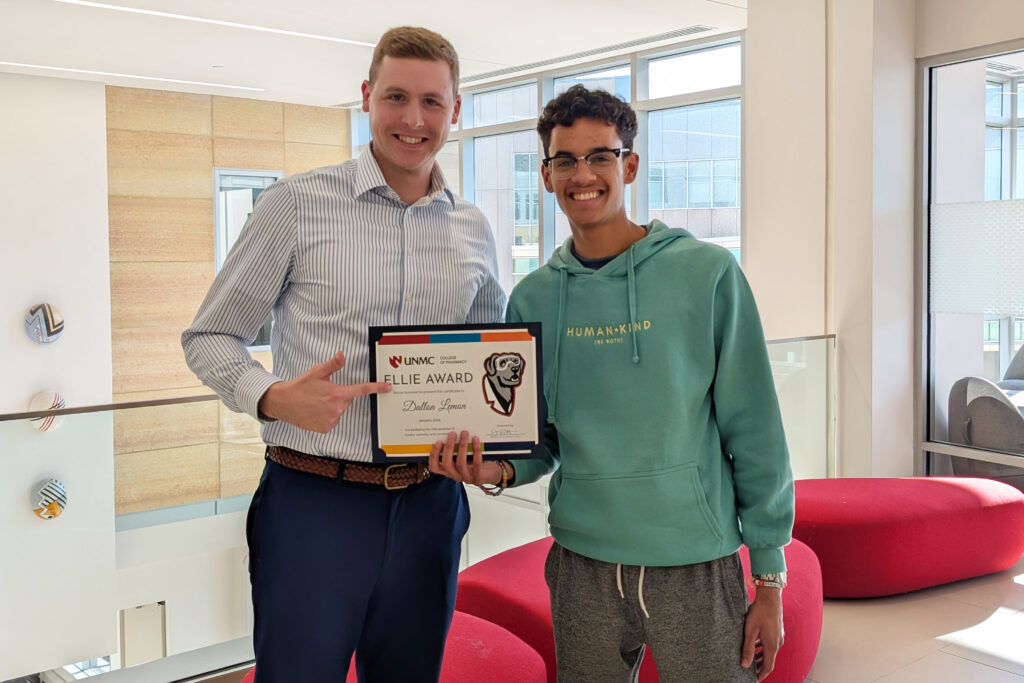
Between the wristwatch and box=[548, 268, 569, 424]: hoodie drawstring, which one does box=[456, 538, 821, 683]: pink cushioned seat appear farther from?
box=[548, 268, 569, 424]: hoodie drawstring

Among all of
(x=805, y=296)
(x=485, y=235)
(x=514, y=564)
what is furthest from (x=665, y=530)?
(x=805, y=296)

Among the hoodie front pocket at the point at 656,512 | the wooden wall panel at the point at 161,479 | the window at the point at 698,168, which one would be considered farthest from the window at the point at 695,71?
the hoodie front pocket at the point at 656,512

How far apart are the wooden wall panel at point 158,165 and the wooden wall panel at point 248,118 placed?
261 millimetres

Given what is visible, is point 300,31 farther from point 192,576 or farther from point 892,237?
point 192,576

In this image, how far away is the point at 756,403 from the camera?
178 centimetres

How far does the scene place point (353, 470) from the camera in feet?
5.74

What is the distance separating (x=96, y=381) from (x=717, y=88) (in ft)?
20.4

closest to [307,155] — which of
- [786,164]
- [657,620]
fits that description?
[786,164]

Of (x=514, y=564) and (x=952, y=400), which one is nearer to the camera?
(x=514, y=564)

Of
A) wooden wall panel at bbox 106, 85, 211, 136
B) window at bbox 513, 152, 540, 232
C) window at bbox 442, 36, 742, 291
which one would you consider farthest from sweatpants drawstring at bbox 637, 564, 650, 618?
wooden wall panel at bbox 106, 85, 211, 136

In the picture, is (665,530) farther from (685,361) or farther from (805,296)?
(805,296)

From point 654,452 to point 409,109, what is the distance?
790mm

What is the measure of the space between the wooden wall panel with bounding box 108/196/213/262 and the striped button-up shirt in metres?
8.19

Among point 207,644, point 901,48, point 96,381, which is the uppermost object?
point 901,48
